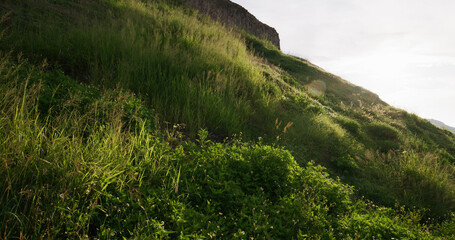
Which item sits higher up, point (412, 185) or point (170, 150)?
point (412, 185)

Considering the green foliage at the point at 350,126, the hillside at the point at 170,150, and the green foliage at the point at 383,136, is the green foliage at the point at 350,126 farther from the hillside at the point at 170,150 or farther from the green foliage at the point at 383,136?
the green foliage at the point at 383,136

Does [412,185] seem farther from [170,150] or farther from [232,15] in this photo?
[232,15]

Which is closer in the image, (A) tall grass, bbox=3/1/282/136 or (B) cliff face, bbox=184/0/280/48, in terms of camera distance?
Answer: (A) tall grass, bbox=3/1/282/136

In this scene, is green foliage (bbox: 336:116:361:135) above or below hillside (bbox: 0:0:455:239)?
above

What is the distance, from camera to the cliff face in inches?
777

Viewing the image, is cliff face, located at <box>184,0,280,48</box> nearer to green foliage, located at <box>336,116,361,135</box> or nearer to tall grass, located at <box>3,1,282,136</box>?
tall grass, located at <box>3,1,282,136</box>

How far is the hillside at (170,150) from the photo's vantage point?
6.21 ft

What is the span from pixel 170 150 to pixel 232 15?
74.8 ft

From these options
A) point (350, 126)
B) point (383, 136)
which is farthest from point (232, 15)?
point (383, 136)

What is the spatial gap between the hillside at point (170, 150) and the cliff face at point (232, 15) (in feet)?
38.4

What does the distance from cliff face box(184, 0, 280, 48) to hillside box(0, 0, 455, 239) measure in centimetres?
1171

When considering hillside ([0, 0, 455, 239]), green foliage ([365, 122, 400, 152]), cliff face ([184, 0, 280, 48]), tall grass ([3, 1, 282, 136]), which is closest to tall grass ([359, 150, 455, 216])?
hillside ([0, 0, 455, 239])

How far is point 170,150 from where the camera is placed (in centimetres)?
300

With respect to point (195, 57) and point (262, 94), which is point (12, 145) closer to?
point (195, 57)
